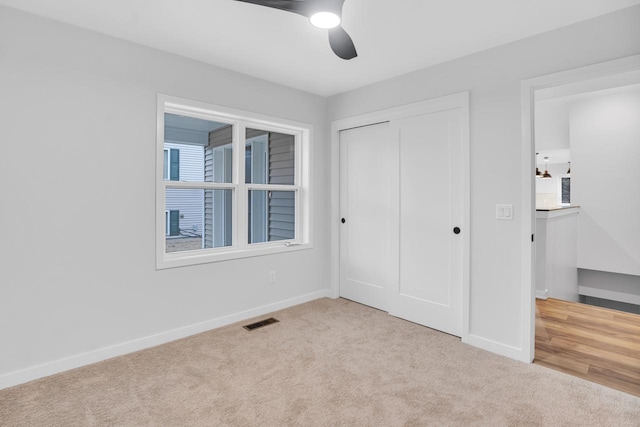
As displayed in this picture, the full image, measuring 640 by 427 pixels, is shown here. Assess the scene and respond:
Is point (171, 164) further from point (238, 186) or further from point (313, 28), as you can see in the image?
point (313, 28)

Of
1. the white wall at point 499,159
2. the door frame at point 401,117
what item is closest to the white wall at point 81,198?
the door frame at point 401,117

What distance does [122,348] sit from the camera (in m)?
2.57

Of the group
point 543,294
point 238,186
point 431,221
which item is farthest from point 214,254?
point 543,294

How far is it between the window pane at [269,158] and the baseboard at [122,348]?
4.51 feet

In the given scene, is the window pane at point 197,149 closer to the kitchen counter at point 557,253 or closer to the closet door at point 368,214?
the closet door at point 368,214

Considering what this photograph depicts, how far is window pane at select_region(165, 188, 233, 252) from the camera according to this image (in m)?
3.04

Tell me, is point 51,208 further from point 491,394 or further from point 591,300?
point 591,300

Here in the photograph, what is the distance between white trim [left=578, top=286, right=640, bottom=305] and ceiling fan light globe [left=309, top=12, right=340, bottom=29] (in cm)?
531

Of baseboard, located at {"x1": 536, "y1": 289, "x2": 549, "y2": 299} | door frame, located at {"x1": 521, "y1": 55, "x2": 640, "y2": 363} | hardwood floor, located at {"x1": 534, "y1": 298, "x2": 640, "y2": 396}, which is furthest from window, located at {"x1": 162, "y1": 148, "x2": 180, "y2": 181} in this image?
baseboard, located at {"x1": 536, "y1": 289, "x2": 549, "y2": 299}

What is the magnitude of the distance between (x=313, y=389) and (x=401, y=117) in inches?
99.6

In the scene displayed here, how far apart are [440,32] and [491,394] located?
2.47m

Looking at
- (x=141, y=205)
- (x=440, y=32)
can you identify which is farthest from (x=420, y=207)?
(x=141, y=205)

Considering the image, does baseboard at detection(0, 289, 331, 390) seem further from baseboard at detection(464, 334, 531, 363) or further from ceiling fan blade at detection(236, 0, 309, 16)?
ceiling fan blade at detection(236, 0, 309, 16)

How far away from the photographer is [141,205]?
2674 millimetres
